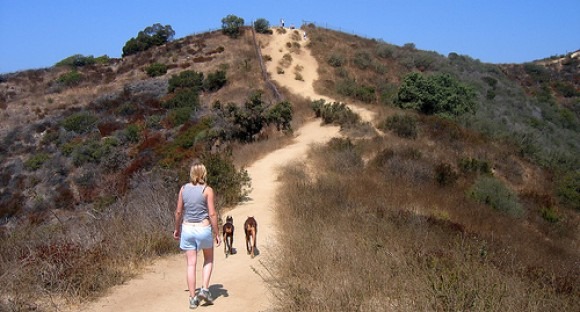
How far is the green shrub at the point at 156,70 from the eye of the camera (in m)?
42.8

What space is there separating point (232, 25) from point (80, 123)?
21177mm

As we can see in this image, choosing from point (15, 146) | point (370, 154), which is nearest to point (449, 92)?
point (370, 154)

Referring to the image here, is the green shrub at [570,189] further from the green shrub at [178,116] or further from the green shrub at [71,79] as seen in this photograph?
the green shrub at [71,79]

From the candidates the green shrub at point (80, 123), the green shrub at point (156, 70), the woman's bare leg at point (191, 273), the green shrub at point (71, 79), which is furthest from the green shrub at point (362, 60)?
the woman's bare leg at point (191, 273)

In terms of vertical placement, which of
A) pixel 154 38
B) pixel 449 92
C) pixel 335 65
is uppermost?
pixel 154 38

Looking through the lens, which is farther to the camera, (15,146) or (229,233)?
(15,146)

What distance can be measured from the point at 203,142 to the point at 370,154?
8589 millimetres

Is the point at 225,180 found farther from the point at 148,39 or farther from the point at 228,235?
the point at 148,39

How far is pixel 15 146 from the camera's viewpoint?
3259 cm

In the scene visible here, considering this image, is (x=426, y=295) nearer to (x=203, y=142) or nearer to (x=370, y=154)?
(x=370, y=154)

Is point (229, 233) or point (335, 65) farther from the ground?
point (335, 65)

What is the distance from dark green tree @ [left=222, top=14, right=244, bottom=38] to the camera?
1930 inches

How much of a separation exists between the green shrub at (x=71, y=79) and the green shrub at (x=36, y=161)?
634 inches

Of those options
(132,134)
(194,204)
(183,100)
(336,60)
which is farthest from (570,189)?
(336,60)
